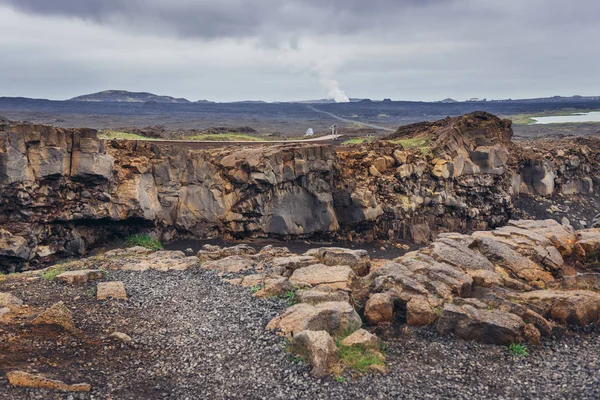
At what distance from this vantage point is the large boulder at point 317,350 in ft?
35.3

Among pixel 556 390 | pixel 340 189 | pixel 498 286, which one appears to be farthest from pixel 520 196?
pixel 556 390

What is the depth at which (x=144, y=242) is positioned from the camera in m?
27.9

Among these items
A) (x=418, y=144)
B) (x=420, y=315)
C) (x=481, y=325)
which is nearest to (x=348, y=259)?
(x=420, y=315)

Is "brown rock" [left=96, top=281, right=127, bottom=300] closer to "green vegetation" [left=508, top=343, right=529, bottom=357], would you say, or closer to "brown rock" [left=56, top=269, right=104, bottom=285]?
"brown rock" [left=56, top=269, right=104, bottom=285]

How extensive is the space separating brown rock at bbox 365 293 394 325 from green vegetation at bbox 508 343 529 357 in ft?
10.6

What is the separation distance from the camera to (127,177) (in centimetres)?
2798

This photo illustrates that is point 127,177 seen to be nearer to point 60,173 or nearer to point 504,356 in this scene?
point 60,173

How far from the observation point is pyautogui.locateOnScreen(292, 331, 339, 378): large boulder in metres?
10.8

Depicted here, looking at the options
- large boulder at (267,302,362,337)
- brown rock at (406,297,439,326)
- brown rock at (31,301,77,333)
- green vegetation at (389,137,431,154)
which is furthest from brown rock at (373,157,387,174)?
brown rock at (31,301,77,333)

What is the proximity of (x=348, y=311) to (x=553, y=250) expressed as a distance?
11.1m

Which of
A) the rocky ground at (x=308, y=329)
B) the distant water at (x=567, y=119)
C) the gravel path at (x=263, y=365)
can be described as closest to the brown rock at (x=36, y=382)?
the rocky ground at (x=308, y=329)

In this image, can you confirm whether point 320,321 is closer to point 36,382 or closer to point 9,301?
point 36,382

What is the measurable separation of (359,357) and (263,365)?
7.72 feet

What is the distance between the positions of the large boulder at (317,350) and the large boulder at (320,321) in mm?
769
